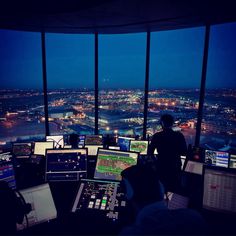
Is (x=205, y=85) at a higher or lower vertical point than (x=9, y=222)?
higher

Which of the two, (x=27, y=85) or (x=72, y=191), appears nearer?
(x=72, y=191)

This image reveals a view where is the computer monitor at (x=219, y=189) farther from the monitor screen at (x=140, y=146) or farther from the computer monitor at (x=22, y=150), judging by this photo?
the computer monitor at (x=22, y=150)

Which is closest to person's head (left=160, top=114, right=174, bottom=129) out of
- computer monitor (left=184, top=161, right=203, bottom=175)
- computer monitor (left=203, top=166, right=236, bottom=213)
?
computer monitor (left=184, top=161, right=203, bottom=175)

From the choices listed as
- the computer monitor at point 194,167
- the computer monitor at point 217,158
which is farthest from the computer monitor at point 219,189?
the computer monitor at point 217,158

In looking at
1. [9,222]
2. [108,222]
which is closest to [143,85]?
[108,222]

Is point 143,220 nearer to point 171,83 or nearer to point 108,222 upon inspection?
point 108,222

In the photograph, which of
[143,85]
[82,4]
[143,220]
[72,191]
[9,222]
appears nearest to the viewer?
[143,220]
